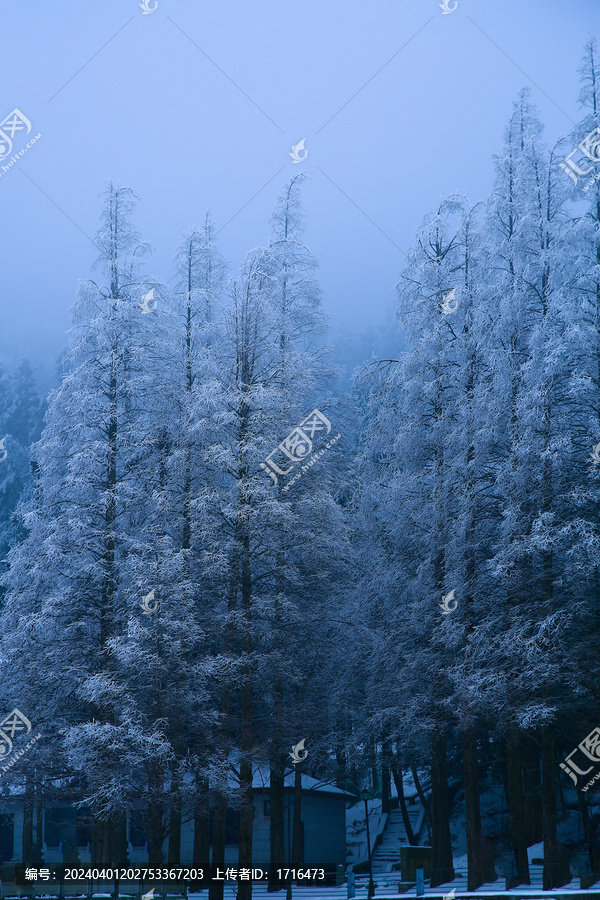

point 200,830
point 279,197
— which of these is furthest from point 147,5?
point 200,830

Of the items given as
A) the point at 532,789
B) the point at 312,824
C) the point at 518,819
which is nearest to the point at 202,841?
the point at 518,819

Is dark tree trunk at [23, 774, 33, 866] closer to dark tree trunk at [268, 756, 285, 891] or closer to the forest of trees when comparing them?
the forest of trees

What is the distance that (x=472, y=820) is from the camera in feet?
61.8

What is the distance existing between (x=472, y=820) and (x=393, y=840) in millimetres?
21427

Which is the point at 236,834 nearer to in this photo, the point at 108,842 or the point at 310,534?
the point at 108,842

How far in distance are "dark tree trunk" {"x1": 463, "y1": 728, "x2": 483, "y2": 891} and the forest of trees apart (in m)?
0.05

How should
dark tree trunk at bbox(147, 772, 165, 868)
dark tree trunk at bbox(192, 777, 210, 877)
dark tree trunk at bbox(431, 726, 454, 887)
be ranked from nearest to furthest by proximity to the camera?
dark tree trunk at bbox(147, 772, 165, 868), dark tree trunk at bbox(192, 777, 210, 877), dark tree trunk at bbox(431, 726, 454, 887)

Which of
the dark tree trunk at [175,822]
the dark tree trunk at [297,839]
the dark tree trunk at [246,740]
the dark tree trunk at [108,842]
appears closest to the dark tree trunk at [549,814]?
the dark tree trunk at [246,740]

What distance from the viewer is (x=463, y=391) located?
70.9 ft

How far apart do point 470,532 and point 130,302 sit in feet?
33.5

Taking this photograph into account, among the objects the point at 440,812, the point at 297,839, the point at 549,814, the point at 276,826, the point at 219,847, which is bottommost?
the point at 297,839

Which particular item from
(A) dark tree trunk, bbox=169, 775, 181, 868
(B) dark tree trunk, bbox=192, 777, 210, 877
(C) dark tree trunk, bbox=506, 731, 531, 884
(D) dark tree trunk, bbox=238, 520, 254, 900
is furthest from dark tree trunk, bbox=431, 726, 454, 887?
(A) dark tree trunk, bbox=169, 775, 181, 868

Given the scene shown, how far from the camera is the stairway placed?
117ft

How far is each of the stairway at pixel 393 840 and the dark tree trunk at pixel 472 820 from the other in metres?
17.6
